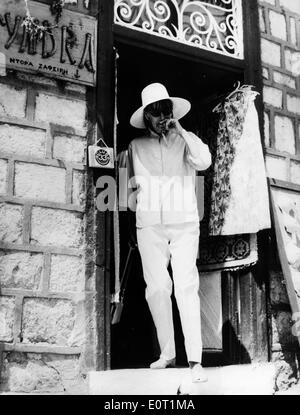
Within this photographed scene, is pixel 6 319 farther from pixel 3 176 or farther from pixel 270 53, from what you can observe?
pixel 270 53

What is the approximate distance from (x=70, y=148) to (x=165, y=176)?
837 millimetres

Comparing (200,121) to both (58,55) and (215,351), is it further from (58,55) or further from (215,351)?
(215,351)

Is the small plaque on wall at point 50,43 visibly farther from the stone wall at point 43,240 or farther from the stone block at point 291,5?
the stone block at point 291,5

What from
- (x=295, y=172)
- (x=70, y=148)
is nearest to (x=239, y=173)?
(x=295, y=172)

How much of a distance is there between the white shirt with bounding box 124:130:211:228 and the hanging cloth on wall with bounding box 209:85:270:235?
1.46 ft

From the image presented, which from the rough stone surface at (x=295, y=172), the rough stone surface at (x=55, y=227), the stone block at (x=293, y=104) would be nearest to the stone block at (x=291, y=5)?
the stone block at (x=293, y=104)

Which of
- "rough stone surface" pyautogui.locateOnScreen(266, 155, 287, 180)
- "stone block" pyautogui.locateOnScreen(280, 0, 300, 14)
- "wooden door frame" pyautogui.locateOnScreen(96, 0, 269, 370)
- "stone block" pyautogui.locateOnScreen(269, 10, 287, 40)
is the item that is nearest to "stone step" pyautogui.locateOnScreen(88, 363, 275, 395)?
"wooden door frame" pyautogui.locateOnScreen(96, 0, 269, 370)

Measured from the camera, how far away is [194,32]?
19.9 feet

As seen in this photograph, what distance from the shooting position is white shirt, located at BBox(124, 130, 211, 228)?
17.5 ft

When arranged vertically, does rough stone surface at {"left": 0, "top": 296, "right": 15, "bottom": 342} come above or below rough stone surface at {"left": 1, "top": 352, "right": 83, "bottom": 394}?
above

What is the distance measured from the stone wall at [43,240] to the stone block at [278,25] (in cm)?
244

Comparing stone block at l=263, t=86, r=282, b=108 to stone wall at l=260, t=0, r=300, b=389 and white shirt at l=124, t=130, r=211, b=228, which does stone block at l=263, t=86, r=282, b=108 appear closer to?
stone wall at l=260, t=0, r=300, b=389

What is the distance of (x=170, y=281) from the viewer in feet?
17.1
